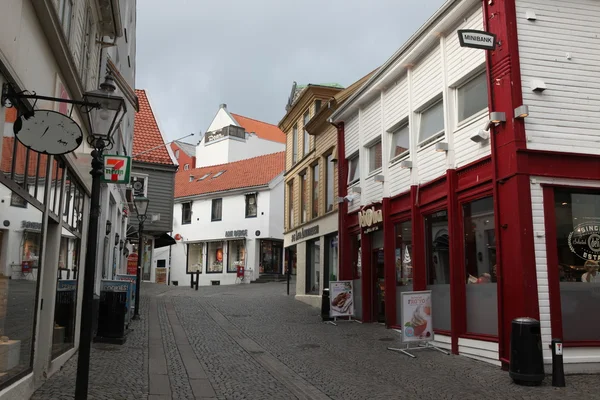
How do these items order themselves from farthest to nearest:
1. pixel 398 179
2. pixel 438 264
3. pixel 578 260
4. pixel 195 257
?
pixel 195 257 < pixel 398 179 < pixel 438 264 < pixel 578 260

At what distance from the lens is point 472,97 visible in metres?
11.1

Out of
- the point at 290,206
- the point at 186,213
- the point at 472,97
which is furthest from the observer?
the point at 186,213

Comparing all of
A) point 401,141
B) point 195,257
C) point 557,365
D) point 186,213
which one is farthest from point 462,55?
point 186,213

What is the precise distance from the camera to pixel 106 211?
16328mm

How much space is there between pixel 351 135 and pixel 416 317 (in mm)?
8150

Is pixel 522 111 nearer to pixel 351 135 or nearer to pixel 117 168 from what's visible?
pixel 117 168

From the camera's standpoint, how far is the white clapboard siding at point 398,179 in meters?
13.6

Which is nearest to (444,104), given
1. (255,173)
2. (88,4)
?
(88,4)

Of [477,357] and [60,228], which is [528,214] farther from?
→ [60,228]

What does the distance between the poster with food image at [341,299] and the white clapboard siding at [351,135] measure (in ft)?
13.8

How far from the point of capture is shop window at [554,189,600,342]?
9219 mm

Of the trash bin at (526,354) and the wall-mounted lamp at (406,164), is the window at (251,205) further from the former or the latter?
the trash bin at (526,354)

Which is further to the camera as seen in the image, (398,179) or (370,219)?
(370,219)

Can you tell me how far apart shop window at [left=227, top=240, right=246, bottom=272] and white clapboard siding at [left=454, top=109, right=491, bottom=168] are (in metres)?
28.6
